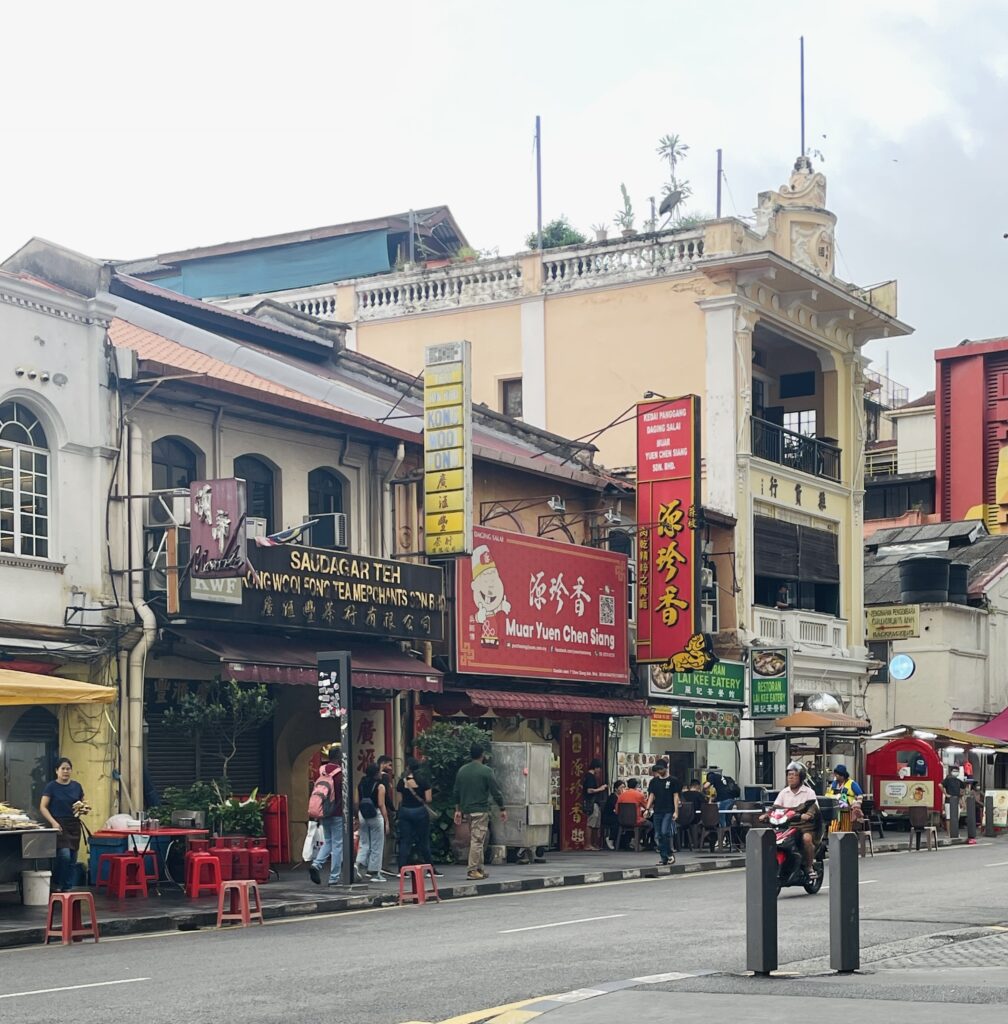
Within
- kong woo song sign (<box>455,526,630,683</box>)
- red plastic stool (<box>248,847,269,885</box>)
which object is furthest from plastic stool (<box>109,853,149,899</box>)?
kong woo song sign (<box>455,526,630,683</box>)

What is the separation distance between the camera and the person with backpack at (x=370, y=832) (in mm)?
23078

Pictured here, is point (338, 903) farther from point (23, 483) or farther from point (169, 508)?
point (23, 483)

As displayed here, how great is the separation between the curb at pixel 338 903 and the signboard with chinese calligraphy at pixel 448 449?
5477 mm

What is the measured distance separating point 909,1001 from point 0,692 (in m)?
11.7

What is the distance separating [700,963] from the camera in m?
13.9

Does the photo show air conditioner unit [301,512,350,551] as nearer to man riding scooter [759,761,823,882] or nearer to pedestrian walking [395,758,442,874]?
pedestrian walking [395,758,442,874]

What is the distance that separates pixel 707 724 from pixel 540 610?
21.4 ft

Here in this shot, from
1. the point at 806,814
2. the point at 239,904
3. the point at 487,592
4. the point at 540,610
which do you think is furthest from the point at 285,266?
the point at 239,904

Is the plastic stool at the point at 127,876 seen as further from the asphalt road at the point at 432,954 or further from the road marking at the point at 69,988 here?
the road marking at the point at 69,988

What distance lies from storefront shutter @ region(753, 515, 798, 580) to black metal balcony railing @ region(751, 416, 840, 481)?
137 centimetres

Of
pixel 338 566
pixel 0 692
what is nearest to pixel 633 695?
pixel 338 566

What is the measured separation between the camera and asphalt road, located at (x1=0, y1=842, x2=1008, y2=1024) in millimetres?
11797

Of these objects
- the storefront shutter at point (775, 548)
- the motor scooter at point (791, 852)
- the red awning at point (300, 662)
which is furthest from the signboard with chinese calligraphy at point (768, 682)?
the motor scooter at point (791, 852)

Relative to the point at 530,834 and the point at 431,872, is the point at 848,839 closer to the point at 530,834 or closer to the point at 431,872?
the point at 431,872
